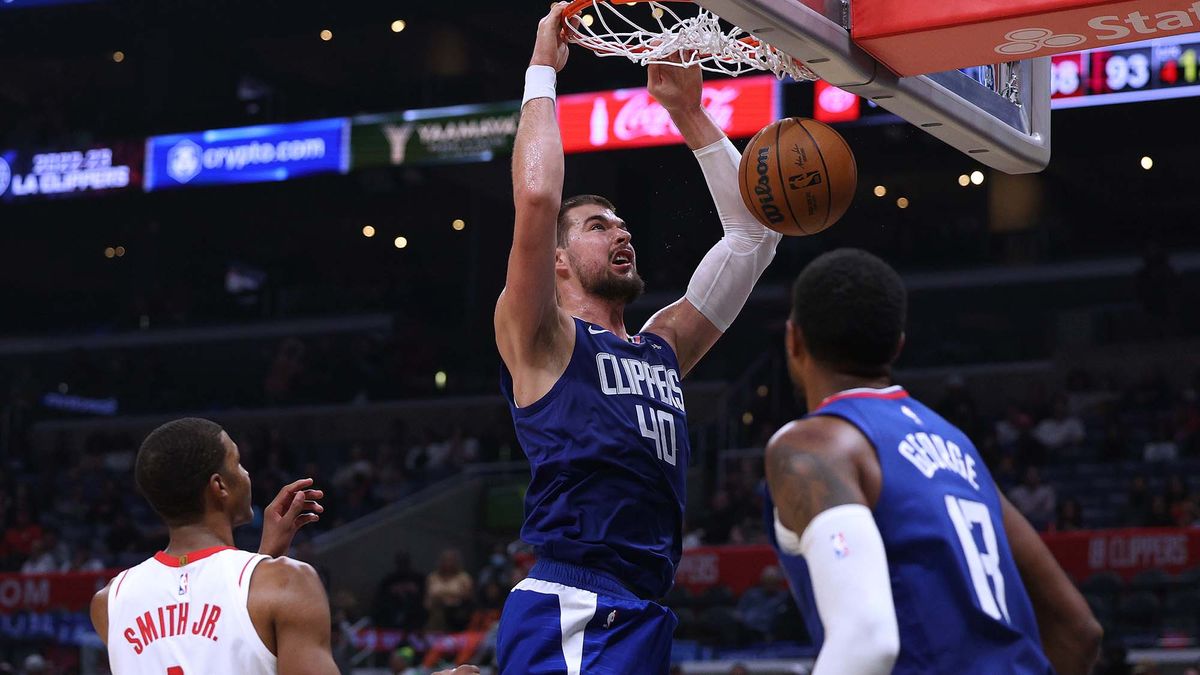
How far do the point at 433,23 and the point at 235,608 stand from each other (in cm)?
2037

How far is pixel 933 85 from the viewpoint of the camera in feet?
14.6

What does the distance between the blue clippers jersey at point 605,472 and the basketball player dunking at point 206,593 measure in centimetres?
44

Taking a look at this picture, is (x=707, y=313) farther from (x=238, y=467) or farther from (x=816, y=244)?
(x=816, y=244)

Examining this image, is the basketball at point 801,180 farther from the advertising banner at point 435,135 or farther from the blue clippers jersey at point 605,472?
the advertising banner at point 435,135

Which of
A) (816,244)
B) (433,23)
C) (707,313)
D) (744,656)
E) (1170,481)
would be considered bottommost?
(744,656)

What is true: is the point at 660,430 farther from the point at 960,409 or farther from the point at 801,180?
the point at 960,409

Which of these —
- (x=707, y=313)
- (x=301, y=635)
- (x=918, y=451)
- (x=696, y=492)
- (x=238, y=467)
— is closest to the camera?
(x=918, y=451)

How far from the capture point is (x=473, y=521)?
18.5 metres

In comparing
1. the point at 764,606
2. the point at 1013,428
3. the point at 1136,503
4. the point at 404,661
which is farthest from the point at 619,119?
the point at 404,661

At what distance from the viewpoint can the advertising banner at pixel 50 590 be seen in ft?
48.1

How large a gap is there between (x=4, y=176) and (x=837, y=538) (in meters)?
19.5

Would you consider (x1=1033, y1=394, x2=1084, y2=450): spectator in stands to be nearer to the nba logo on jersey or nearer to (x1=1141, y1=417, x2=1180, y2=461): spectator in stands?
(x1=1141, y1=417, x2=1180, y2=461): spectator in stands

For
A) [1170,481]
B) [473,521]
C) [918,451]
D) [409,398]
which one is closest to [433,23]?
[409,398]

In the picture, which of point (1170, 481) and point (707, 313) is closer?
point (707, 313)
